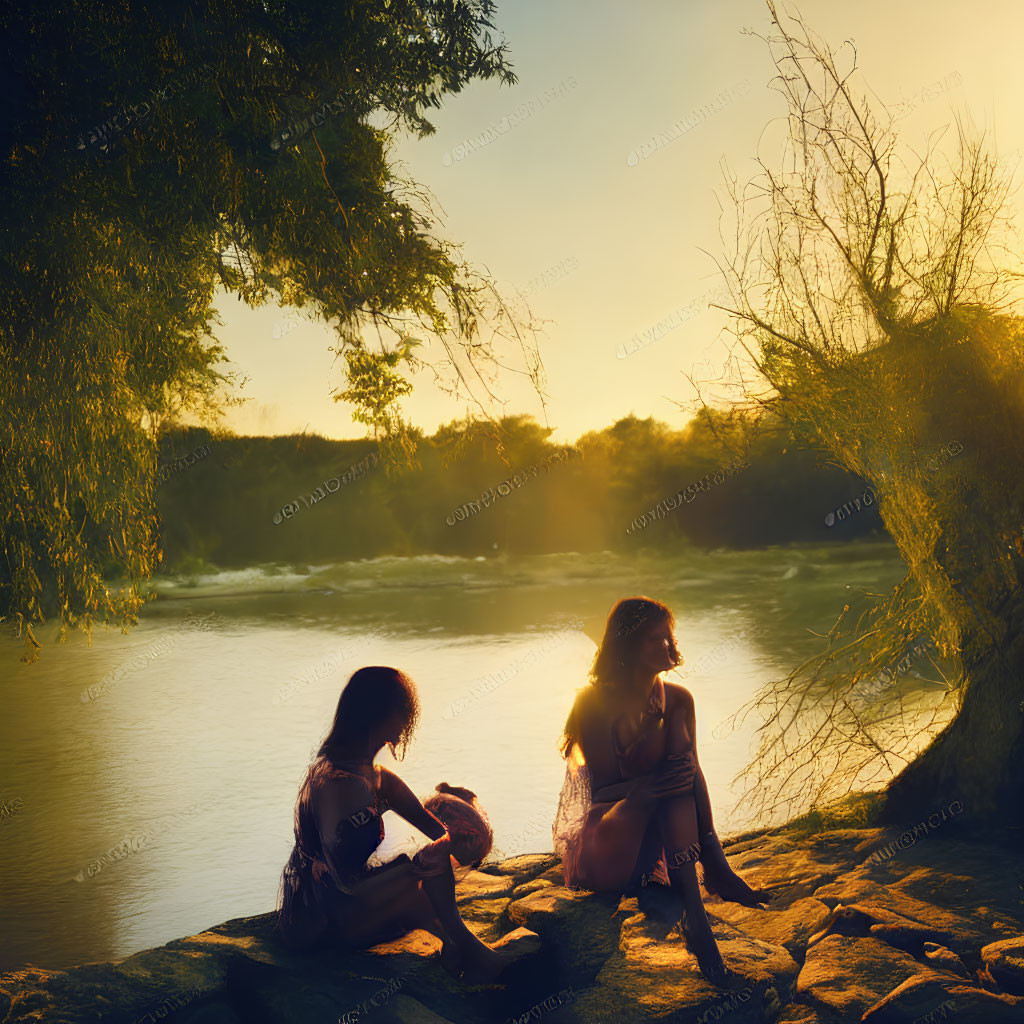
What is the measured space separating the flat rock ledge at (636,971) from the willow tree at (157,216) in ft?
9.12

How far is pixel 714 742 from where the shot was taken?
23.6ft

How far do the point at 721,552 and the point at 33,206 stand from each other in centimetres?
2004

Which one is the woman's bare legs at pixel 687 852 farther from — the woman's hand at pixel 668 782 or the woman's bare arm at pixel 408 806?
the woman's bare arm at pixel 408 806

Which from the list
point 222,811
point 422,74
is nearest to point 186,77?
point 422,74

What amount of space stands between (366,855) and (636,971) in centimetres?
93

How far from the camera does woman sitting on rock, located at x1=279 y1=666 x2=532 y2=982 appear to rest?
9.40 ft

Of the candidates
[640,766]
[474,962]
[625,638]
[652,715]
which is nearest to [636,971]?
[474,962]

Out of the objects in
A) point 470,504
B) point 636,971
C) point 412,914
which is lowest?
point 636,971

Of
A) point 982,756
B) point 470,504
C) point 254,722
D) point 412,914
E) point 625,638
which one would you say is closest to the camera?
point 412,914

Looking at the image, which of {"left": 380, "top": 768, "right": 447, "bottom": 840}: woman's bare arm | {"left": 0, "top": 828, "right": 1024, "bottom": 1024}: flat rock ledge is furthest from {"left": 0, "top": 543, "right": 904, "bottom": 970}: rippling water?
{"left": 380, "top": 768, "right": 447, "bottom": 840}: woman's bare arm

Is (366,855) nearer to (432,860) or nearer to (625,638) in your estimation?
(432,860)

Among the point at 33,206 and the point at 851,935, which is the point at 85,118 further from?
the point at 851,935

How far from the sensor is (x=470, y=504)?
76.3ft

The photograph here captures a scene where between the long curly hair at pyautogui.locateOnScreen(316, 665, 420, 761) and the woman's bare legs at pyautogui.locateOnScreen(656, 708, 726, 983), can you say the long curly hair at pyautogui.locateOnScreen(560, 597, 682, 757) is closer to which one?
the woman's bare legs at pyautogui.locateOnScreen(656, 708, 726, 983)
